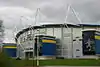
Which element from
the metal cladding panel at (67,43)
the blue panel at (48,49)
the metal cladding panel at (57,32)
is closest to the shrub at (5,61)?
the blue panel at (48,49)

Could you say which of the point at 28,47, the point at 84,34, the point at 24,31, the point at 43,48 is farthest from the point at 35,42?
the point at 24,31

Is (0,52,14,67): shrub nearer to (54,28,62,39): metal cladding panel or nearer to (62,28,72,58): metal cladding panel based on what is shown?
(62,28,72,58): metal cladding panel

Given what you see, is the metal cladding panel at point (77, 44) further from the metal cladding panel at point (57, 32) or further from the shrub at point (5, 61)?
the shrub at point (5, 61)

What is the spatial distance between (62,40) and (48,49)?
36.5 feet

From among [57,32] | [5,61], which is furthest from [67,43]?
[5,61]

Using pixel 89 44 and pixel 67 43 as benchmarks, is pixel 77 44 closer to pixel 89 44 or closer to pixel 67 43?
pixel 67 43

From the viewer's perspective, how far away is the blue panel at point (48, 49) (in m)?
87.2

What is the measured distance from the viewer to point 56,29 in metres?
100

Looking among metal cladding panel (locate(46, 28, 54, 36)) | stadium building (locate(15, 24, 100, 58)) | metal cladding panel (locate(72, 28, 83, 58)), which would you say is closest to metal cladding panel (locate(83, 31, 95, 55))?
stadium building (locate(15, 24, 100, 58))

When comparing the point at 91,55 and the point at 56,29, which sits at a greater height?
the point at 56,29

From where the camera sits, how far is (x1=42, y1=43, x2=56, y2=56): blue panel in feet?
286

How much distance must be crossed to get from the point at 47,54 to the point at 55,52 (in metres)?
6.21

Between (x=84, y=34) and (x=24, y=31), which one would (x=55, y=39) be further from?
(x=24, y=31)

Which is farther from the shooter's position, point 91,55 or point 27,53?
point 27,53
